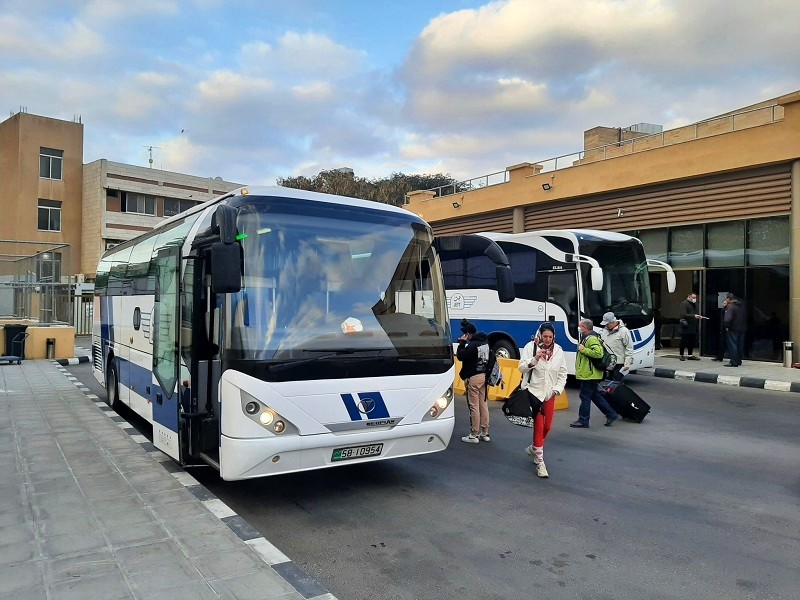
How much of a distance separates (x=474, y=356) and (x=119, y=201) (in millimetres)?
41402

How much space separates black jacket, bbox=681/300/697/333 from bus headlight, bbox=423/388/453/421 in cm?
1400

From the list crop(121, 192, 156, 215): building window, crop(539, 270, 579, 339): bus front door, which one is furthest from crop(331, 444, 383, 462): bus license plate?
crop(121, 192, 156, 215): building window

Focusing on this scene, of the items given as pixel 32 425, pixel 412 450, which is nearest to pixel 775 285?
pixel 412 450

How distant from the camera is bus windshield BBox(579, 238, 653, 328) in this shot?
13.1 m

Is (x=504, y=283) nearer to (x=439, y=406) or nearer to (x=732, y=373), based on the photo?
(x=439, y=406)

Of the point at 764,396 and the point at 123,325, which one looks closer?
the point at 123,325

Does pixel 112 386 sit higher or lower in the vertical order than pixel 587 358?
lower

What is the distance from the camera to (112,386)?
10.5 metres

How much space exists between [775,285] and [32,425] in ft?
56.6

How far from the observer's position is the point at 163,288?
23.5ft

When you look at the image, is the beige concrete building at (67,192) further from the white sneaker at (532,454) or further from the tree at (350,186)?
the white sneaker at (532,454)

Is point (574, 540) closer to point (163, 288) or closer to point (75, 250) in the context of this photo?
point (163, 288)

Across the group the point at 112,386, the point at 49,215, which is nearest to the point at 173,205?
the point at 49,215

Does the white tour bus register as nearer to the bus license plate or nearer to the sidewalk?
the bus license plate
